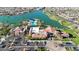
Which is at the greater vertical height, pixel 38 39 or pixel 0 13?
pixel 0 13

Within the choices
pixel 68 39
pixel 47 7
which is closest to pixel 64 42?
pixel 68 39
